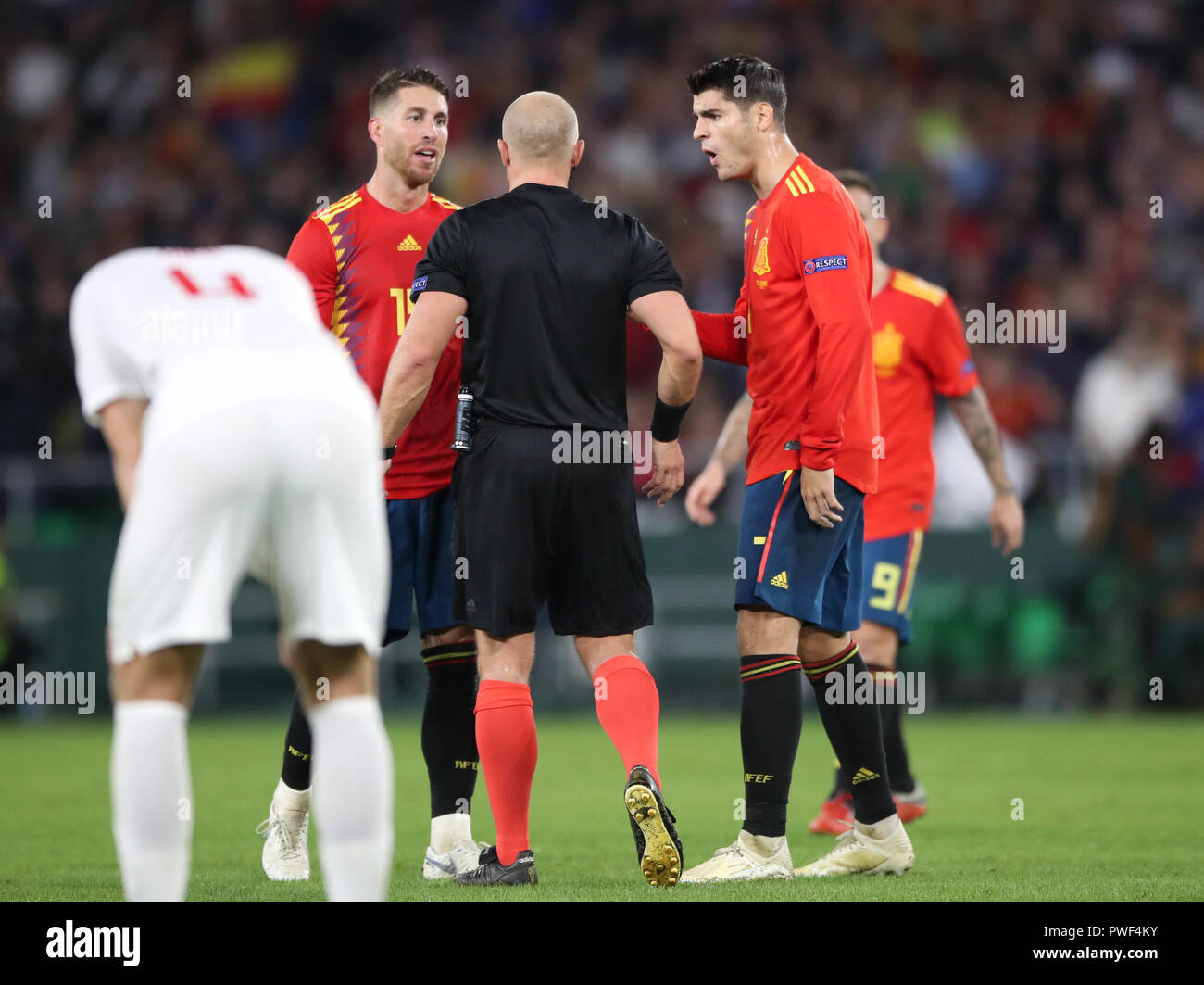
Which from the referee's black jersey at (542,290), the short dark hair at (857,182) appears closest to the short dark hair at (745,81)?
the referee's black jersey at (542,290)

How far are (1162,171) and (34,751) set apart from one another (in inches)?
457

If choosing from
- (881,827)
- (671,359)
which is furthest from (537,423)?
(881,827)

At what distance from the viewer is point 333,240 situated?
253 inches

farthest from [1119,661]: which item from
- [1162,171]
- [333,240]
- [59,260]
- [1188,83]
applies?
[59,260]

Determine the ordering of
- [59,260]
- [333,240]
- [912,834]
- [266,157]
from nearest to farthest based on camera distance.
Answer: [333,240] → [912,834] → [59,260] → [266,157]

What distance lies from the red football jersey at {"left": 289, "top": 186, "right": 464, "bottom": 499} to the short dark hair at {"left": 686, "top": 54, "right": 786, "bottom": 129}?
1201 millimetres

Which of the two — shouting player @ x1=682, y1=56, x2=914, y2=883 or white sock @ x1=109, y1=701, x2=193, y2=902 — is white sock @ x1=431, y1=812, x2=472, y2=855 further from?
white sock @ x1=109, y1=701, x2=193, y2=902

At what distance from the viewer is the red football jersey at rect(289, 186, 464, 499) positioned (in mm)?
6367

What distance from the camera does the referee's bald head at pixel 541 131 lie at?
568cm

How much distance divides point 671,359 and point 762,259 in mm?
642

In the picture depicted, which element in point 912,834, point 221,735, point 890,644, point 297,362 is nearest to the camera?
→ point 297,362

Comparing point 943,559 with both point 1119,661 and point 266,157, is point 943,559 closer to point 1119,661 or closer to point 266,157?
point 1119,661

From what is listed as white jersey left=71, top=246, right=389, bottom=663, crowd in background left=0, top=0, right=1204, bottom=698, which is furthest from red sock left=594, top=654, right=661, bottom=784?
crowd in background left=0, top=0, right=1204, bottom=698

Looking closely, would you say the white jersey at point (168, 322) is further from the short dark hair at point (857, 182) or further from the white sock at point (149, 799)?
the short dark hair at point (857, 182)
